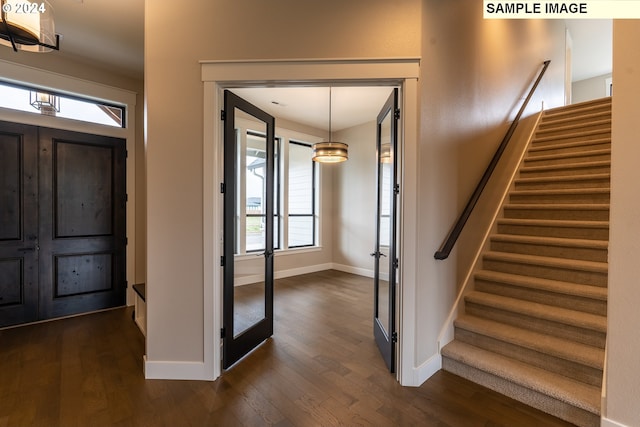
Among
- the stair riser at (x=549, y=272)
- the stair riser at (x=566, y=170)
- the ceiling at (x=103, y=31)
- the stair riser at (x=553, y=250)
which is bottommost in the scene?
the stair riser at (x=549, y=272)

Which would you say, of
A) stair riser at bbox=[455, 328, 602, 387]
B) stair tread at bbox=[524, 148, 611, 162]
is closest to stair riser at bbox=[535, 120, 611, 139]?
stair tread at bbox=[524, 148, 611, 162]

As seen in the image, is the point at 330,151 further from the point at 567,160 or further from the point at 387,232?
the point at 567,160

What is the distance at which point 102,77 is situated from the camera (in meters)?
3.88

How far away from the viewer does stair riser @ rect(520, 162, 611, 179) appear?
326 centimetres

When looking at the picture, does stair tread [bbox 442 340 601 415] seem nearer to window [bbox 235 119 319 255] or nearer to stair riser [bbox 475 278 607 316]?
stair riser [bbox 475 278 607 316]

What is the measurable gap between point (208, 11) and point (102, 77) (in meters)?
2.65

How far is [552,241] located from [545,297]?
0.62 m

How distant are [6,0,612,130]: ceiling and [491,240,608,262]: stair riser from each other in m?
2.71

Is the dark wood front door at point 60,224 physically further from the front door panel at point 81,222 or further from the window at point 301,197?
the window at point 301,197

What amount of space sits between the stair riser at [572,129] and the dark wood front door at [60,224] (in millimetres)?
6293

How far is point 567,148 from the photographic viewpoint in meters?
3.89

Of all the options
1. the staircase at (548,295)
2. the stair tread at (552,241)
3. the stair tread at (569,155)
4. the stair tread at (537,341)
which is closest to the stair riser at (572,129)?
the staircase at (548,295)

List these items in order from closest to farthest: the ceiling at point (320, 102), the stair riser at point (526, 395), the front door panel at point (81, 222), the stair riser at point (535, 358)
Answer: the stair riser at point (526, 395) < the stair riser at point (535, 358) < the front door panel at point (81, 222) < the ceiling at point (320, 102)

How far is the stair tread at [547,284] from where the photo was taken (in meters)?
2.24
